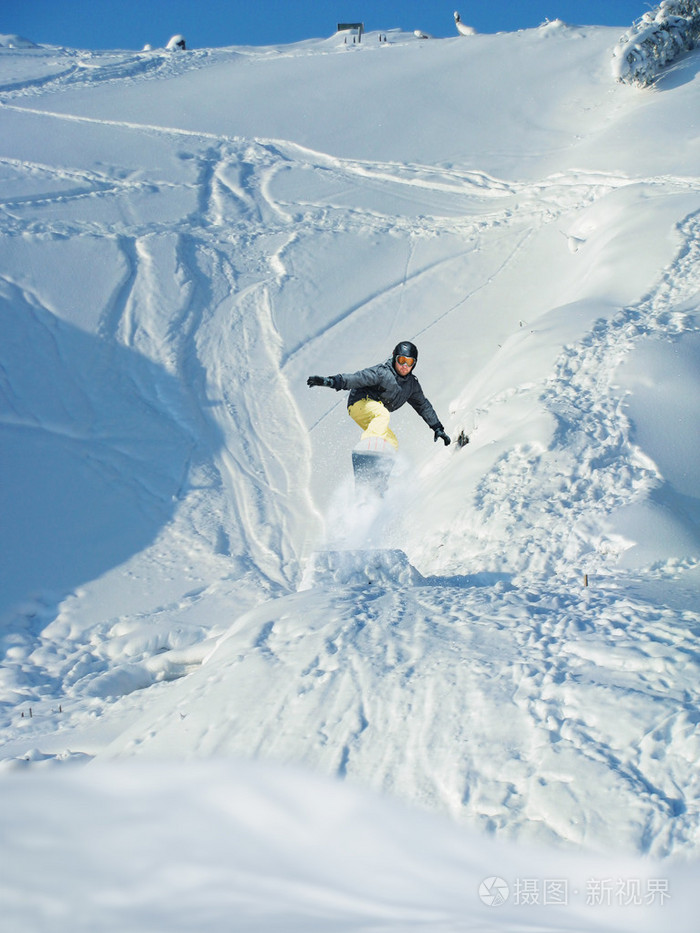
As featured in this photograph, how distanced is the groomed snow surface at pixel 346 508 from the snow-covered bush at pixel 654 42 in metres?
0.41

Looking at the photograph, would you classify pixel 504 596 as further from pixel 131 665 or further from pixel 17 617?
pixel 17 617

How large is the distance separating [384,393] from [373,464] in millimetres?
731

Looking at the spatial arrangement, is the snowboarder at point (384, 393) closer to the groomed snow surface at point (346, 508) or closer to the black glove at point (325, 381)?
the black glove at point (325, 381)

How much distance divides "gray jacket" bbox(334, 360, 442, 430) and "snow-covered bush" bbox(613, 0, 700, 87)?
14513 millimetres

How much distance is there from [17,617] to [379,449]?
3.65m

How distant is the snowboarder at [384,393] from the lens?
751 centimetres

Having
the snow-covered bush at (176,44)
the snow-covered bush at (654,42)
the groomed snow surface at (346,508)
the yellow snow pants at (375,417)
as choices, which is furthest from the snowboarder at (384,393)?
the snow-covered bush at (176,44)

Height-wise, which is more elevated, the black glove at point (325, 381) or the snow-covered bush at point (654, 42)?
the snow-covered bush at point (654, 42)

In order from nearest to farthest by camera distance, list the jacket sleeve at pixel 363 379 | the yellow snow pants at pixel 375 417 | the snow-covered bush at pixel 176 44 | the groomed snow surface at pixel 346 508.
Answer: the groomed snow surface at pixel 346 508 < the jacket sleeve at pixel 363 379 < the yellow snow pants at pixel 375 417 < the snow-covered bush at pixel 176 44

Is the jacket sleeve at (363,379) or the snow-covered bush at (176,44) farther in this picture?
the snow-covered bush at (176,44)

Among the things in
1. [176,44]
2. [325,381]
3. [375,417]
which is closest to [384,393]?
[375,417]

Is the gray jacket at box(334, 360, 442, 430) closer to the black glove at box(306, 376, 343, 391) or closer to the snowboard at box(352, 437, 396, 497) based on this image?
the black glove at box(306, 376, 343, 391)

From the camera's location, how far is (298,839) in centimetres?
242

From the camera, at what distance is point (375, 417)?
7801mm
